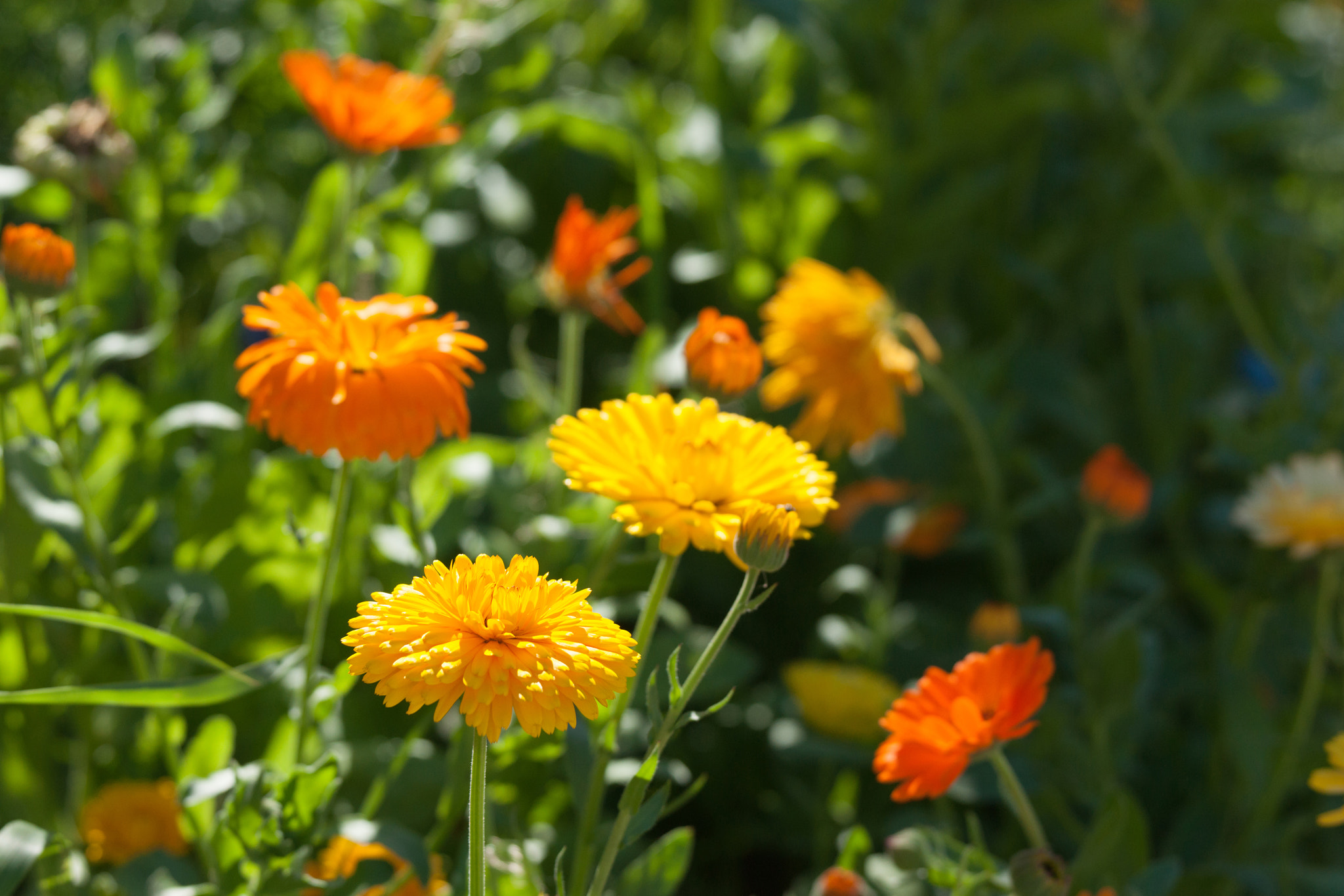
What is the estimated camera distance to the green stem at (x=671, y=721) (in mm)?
588

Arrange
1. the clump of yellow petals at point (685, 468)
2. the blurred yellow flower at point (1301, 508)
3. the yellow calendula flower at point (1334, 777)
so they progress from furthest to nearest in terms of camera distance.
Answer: the blurred yellow flower at point (1301, 508)
the yellow calendula flower at point (1334, 777)
the clump of yellow petals at point (685, 468)

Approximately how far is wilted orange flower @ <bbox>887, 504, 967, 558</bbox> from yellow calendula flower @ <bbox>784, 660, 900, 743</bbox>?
0.63 feet

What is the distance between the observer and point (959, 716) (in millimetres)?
680

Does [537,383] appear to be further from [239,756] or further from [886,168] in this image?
[886,168]

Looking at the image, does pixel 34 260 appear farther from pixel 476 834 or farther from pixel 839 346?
pixel 839 346

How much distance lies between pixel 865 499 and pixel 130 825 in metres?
0.80

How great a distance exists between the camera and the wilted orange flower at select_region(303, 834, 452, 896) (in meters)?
0.78

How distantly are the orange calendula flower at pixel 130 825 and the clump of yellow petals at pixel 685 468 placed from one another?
0.51 m

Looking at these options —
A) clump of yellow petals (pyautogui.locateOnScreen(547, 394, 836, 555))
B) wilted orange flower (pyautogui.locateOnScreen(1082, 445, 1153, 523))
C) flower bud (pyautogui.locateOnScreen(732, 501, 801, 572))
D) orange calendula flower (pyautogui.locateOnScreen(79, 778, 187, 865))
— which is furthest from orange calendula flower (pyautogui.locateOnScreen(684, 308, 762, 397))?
orange calendula flower (pyautogui.locateOnScreen(79, 778, 187, 865))

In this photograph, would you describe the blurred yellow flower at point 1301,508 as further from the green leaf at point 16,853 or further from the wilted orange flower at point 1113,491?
the green leaf at point 16,853

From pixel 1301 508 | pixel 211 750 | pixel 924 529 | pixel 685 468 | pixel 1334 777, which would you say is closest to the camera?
pixel 685 468

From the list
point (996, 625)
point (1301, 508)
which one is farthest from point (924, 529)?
point (1301, 508)

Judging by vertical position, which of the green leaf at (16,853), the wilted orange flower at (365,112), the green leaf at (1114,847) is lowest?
the green leaf at (1114,847)

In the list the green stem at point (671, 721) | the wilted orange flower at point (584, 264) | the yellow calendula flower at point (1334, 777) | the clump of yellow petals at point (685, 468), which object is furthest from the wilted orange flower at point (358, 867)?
the yellow calendula flower at point (1334, 777)
